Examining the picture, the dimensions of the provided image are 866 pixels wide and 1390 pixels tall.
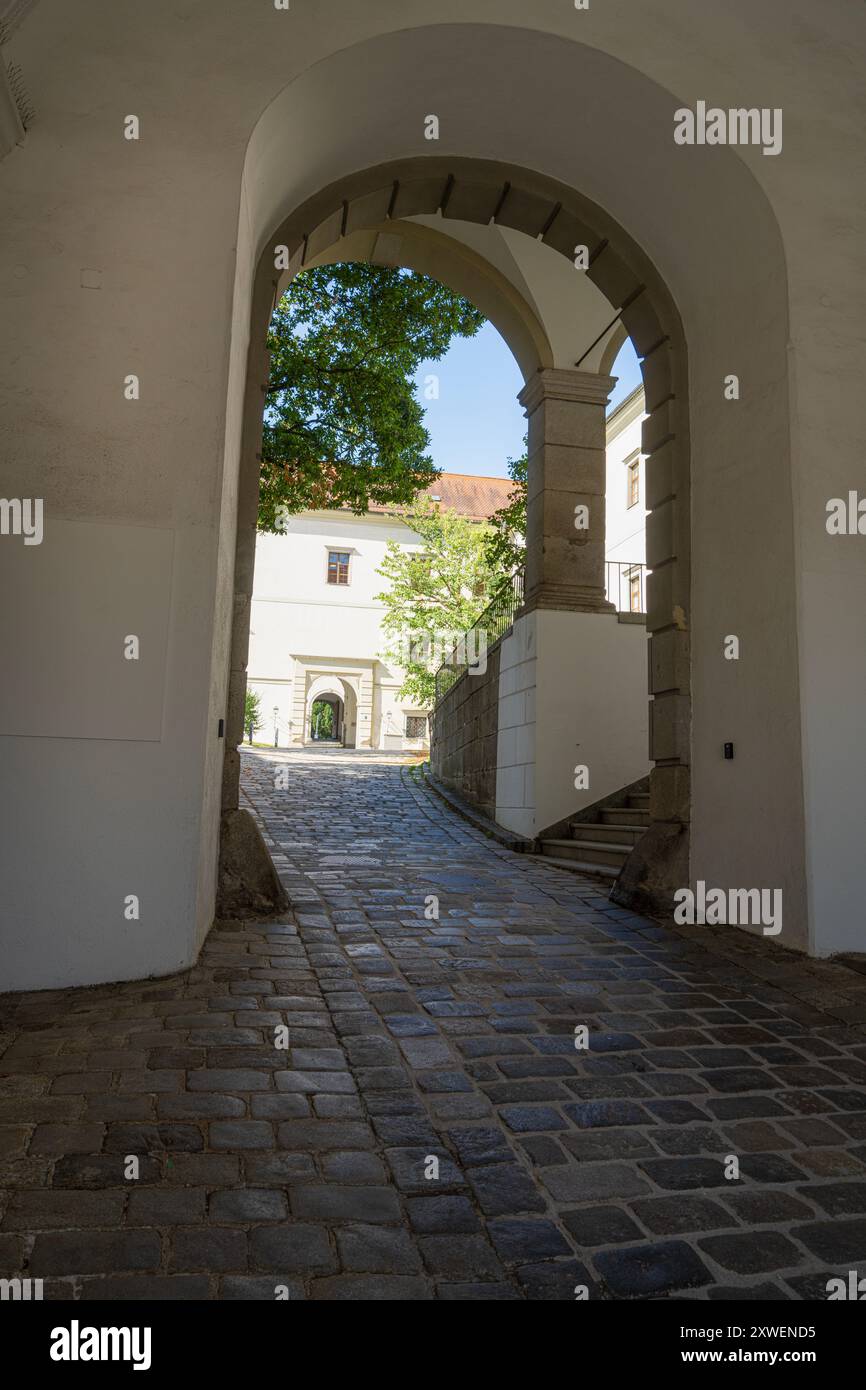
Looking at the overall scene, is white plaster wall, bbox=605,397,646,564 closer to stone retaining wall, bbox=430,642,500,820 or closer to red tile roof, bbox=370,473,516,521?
stone retaining wall, bbox=430,642,500,820

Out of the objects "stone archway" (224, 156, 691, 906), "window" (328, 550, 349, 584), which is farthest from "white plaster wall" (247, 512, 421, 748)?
"stone archway" (224, 156, 691, 906)

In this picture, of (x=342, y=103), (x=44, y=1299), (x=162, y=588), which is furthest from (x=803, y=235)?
(x=44, y=1299)

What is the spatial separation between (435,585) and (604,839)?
19.5 meters

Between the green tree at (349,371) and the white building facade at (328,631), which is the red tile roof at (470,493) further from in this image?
the green tree at (349,371)

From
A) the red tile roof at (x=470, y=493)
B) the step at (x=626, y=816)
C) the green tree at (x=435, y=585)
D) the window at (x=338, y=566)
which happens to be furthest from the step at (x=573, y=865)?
the red tile roof at (x=470, y=493)

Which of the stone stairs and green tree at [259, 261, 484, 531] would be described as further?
green tree at [259, 261, 484, 531]

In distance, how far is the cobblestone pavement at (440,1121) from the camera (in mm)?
2246

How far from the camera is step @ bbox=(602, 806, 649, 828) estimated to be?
884 cm

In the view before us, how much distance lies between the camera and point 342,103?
5.91m

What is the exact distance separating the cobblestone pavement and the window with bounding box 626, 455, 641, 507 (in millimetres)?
21824

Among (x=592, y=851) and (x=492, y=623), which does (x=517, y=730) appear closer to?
(x=592, y=851)

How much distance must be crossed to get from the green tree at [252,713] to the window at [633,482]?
14.8 metres
